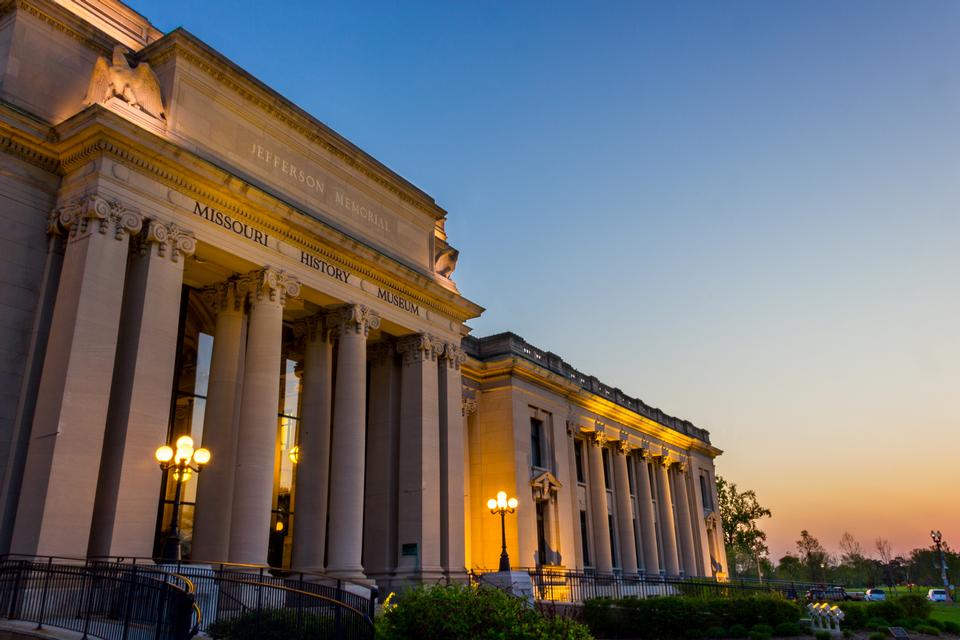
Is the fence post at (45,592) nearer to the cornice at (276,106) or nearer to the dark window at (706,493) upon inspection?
the cornice at (276,106)

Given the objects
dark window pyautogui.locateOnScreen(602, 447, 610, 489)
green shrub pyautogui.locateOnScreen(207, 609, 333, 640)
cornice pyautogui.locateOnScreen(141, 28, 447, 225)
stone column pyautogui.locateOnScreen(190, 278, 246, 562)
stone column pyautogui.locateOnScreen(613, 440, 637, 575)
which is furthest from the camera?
dark window pyautogui.locateOnScreen(602, 447, 610, 489)

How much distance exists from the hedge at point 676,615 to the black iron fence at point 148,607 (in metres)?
12.1

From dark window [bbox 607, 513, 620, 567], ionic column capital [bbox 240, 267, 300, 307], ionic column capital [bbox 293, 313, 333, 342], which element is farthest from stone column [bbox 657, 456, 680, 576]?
ionic column capital [bbox 240, 267, 300, 307]

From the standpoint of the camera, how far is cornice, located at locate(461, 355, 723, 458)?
39.6 meters

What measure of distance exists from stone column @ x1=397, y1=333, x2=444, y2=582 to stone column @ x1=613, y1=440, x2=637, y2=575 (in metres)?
23.8

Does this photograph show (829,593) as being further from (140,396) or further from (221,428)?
(140,396)

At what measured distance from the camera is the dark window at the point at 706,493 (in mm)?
64562

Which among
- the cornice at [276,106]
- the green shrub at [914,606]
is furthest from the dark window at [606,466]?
the cornice at [276,106]

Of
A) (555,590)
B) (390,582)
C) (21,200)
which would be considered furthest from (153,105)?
(555,590)

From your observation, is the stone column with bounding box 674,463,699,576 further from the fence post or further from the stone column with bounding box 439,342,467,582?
the fence post

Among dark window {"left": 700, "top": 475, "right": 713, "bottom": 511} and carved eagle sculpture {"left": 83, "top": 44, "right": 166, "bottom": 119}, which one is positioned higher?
carved eagle sculpture {"left": 83, "top": 44, "right": 166, "bottom": 119}

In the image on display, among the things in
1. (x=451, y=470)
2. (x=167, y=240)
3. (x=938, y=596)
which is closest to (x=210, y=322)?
(x=167, y=240)

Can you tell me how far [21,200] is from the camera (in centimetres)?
1988

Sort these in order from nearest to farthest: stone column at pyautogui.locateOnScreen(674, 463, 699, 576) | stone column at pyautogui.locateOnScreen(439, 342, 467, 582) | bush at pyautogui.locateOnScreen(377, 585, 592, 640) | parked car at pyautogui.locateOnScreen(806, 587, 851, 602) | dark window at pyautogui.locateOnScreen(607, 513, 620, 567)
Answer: bush at pyautogui.locateOnScreen(377, 585, 592, 640), stone column at pyautogui.locateOnScreen(439, 342, 467, 582), dark window at pyautogui.locateOnScreen(607, 513, 620, 567), parked car at pyautogui.locateOnScreen(806, 587, 851, 602), stone column at pyautogui.locateOnScreen(674, 463, 699, 576)
